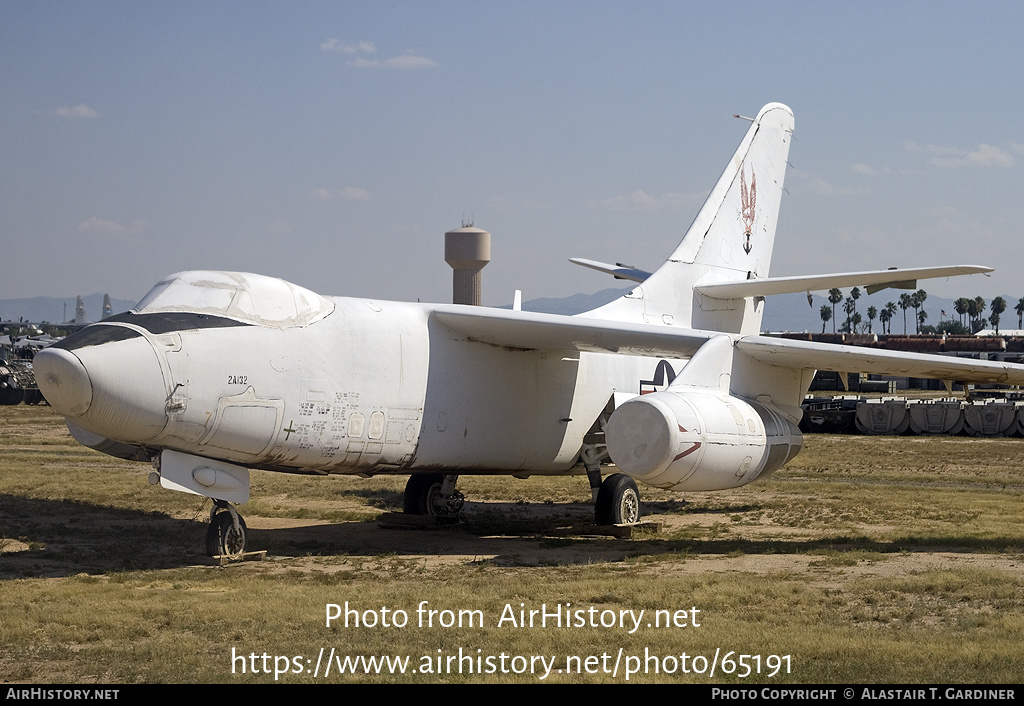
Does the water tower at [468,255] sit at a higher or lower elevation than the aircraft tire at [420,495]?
higher

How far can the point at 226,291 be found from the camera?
11.6 metres

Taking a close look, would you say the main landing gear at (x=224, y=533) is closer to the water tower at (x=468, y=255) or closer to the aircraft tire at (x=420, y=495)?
the aircraft tire at (x=420, y=495)

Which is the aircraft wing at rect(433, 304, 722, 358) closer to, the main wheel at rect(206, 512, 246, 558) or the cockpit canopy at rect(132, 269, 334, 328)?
the cockpit canopy at rect(132, 269, 334, 328)

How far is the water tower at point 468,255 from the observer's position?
72.4m

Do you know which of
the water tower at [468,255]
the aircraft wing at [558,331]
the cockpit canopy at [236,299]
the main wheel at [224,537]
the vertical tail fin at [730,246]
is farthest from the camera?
the water tower at [468,255]

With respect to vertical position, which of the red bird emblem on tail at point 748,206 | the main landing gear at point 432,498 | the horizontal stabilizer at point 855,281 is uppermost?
the red bird emblem on tail at point 748,206

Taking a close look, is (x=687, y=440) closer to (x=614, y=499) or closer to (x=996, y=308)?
(x=614, y=499)

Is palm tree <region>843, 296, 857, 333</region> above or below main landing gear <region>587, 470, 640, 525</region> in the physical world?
above

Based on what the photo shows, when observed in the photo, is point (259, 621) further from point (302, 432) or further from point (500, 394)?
point (500, 394)

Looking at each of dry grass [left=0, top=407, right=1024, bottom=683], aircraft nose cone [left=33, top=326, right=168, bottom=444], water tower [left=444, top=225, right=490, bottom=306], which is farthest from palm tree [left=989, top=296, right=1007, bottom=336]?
aircraft nose cone [left=33, top=326, right=168, bottom=444]

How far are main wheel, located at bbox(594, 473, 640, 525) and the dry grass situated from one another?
530 mm

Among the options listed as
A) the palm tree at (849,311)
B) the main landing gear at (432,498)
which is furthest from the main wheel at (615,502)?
the palm tree at (849,311)

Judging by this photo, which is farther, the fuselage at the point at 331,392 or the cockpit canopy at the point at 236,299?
the cockpit canopy at the point at 236,299

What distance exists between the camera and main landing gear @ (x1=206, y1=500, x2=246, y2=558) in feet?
39.6
